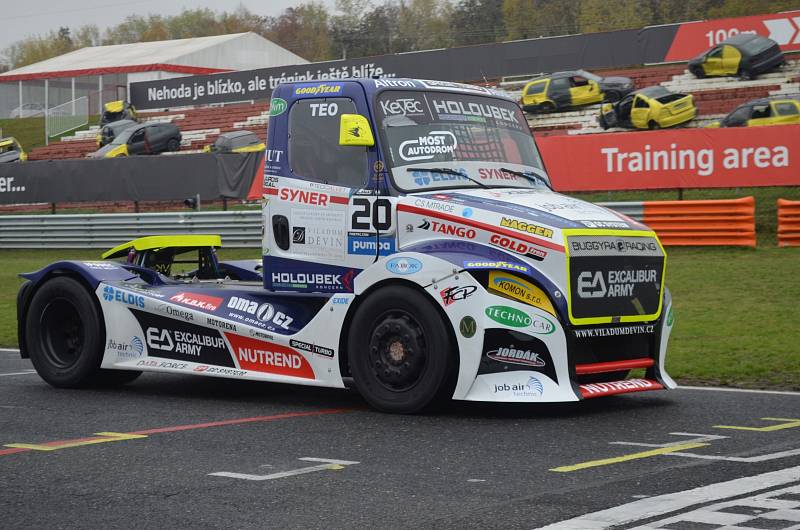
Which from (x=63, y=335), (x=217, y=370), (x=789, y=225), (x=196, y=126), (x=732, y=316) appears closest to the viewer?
(x=217, y=370)

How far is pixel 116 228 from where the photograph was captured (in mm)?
27719

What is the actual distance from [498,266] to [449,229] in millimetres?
567

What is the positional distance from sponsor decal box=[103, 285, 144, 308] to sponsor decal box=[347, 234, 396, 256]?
1.98 m

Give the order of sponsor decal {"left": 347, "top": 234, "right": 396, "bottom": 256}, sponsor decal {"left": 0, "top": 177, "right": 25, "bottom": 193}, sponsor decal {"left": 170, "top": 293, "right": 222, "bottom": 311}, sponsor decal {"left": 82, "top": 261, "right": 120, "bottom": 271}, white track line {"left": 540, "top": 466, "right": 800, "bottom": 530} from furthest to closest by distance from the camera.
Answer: sponsor decal {"left": 0, "top": 177, "right": 25, "bottom": 193}
sponsor decal {"left": 82, "top": 261, "right": 120, "bottom": 271}
sponsor decal {"left": 170, "top": 293, "right": 222, "bottom": 311}
sponsor decal {"left": 347, "top": 234, "right": 396, "bottom": 256}
white track line {"left": 540, "top": 466, "right": 800, "bottom": 530}

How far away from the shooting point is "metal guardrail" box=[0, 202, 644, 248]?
25.6 meters

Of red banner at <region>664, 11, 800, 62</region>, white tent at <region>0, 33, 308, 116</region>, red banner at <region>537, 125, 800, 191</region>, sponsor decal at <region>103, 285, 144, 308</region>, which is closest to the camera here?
sponsor decal at <region>103, 285, 144, 308</region>

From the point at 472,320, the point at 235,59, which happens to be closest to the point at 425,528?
the point at 472,320

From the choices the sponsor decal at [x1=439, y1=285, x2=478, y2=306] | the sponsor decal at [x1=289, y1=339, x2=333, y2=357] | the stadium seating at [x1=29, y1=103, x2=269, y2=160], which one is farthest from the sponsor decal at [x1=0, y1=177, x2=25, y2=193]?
the sponsor decal at [x1=439, y1=285, x2=478, y2=306]

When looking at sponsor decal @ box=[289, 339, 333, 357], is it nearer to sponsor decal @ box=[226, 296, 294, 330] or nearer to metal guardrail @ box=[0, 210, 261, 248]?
sponsor decal @ box=[226, 296, 294, 330]

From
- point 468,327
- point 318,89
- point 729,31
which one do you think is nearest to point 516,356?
point 468,327

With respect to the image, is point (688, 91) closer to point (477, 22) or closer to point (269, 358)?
point (269, 358)

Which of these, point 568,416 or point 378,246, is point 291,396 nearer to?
point 378,246

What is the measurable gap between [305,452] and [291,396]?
8.79ft

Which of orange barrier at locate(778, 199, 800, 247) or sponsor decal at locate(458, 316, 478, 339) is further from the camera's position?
orange barrier at locate(778, 199, 800, 247)
